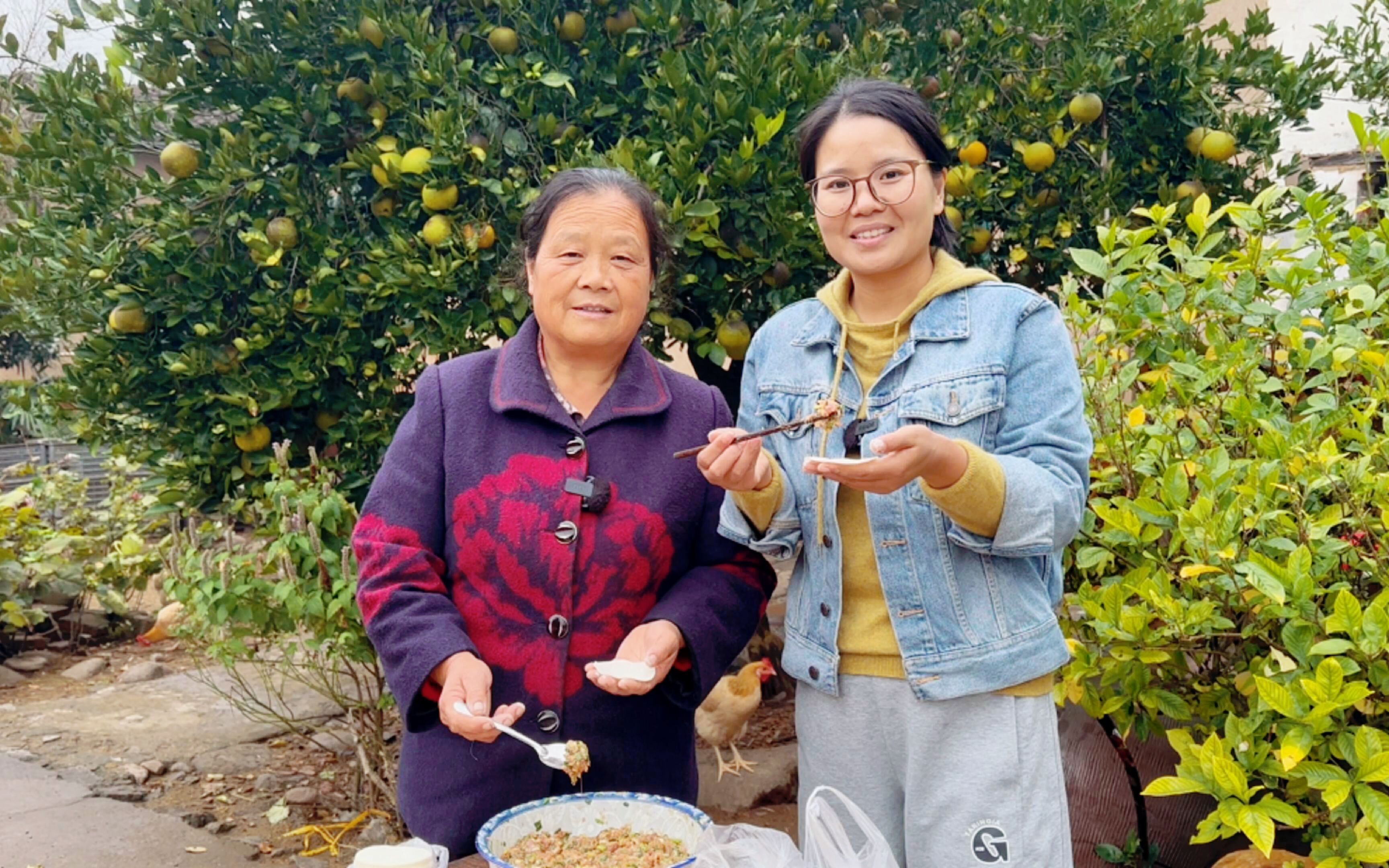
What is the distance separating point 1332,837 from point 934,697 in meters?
0.90

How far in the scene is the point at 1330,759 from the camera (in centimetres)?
204

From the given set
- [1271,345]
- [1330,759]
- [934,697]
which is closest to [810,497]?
[934,697]

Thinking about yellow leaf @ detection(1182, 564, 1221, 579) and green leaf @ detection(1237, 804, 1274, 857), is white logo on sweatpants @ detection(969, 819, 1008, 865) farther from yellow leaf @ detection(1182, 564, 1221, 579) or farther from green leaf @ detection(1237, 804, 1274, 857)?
yellow leaf @ detection(1182, 564, 1221, 579)

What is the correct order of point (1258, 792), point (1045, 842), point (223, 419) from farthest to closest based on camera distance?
point (223, 419) < point (1258, 792) < point (1045, 842)

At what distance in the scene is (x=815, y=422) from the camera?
1818 mm

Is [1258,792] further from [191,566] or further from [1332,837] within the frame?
[191,566]

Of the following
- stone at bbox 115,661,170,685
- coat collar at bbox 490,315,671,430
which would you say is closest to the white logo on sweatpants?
coat collar at bbox 490,315,671,430

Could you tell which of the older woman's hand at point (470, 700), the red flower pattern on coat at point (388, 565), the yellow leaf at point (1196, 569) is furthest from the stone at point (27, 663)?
the yellow leaf at point (1196, 569)

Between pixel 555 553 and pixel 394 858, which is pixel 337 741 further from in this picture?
pixel 394 858

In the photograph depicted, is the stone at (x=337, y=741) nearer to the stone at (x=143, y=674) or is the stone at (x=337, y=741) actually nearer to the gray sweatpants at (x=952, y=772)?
the stone at (x=143, y=674)

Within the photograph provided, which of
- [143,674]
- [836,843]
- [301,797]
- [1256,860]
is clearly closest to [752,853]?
[836,843]

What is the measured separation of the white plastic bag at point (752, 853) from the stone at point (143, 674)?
480 cm

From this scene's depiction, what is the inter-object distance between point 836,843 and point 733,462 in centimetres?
55

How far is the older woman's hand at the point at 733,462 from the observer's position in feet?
5.66
